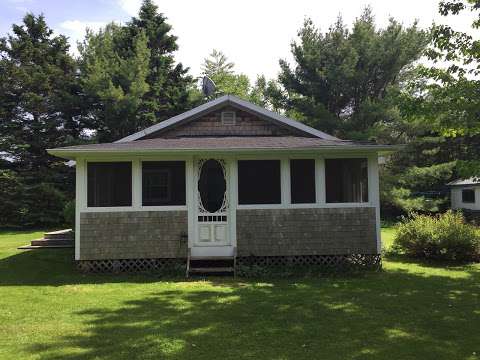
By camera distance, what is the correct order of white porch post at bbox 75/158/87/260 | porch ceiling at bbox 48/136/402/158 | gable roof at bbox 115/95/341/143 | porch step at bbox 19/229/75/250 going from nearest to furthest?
porch ceiling at bbox 48/136/402/158 → white porch post at bbox 75/158/87/260 → gable roof at bbox 115/95/341/143 → porch step at bbox 19/229/75/250

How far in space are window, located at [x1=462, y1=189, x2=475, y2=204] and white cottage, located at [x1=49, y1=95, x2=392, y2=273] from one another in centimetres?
1938

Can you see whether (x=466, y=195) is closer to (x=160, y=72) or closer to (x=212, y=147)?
(x=160, y=72)

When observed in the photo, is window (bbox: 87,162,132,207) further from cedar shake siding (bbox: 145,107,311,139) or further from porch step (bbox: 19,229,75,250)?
porch step (bbox: 19,229,75,250)

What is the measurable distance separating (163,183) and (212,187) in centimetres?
196

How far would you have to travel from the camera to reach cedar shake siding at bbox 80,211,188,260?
10.1m

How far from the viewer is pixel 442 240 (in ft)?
39.2

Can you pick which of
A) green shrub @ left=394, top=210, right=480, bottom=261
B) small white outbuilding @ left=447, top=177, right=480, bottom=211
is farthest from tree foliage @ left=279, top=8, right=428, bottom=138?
green shrub @ left=394, top=210, right=480, bottom=261

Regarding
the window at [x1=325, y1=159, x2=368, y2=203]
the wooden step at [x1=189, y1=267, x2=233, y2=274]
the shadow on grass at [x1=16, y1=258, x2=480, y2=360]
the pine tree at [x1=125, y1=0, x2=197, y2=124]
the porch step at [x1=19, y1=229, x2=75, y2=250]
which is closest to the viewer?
the shadow on grass at [x1=16, y1=258, x2=480, y2=360]

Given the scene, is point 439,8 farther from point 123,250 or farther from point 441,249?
point 123,250

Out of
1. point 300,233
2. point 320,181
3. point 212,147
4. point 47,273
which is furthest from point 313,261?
point 47,273

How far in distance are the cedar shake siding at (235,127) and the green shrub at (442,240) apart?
4.38 metres

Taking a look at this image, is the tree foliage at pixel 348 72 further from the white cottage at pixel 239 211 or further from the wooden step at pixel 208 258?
the wooden step at pixel 208 258

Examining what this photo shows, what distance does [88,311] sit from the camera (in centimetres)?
685

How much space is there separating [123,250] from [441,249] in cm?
837
